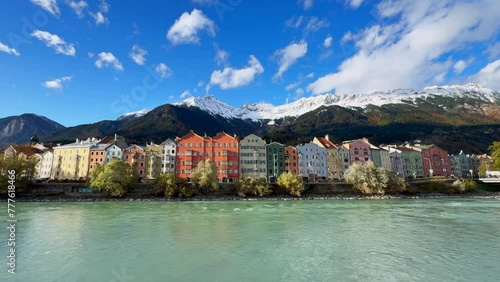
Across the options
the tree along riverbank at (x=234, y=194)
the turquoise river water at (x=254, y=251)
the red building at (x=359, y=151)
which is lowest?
the turquoise river water at (x=254, y=251)

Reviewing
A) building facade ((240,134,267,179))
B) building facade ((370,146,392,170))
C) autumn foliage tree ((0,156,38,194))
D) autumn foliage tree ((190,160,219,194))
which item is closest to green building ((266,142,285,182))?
building facade ((240,134,267,179))

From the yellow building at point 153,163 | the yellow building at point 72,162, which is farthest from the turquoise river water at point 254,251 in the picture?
the yellow building at point 72,162

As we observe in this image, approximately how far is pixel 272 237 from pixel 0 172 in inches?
2449

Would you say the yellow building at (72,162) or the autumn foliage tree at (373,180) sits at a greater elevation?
the yellow building at (72,162)

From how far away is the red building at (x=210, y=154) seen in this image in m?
78.3

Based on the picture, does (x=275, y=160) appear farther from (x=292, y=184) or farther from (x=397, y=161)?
(x=397, y=161)

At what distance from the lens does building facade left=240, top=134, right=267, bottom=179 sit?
264 ft

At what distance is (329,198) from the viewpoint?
2426 inches

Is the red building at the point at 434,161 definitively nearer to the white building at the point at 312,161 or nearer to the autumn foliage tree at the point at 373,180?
the white building at the point at 312,161

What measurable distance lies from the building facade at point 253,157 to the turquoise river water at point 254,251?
169ft

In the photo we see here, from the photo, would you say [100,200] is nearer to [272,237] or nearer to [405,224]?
[272,237]

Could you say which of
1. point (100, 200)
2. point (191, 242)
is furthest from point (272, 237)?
point (100, 200)

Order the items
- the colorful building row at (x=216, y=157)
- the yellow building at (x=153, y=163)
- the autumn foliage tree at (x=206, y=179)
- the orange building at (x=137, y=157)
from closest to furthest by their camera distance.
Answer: the autumn foliage tree at (x=206, y=179)
the colorful building row at (x=216, y=157)
the yellow building at (x=153, y=163)
the orange building at (x=137, y=157)

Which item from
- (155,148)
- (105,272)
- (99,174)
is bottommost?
(105,272)
